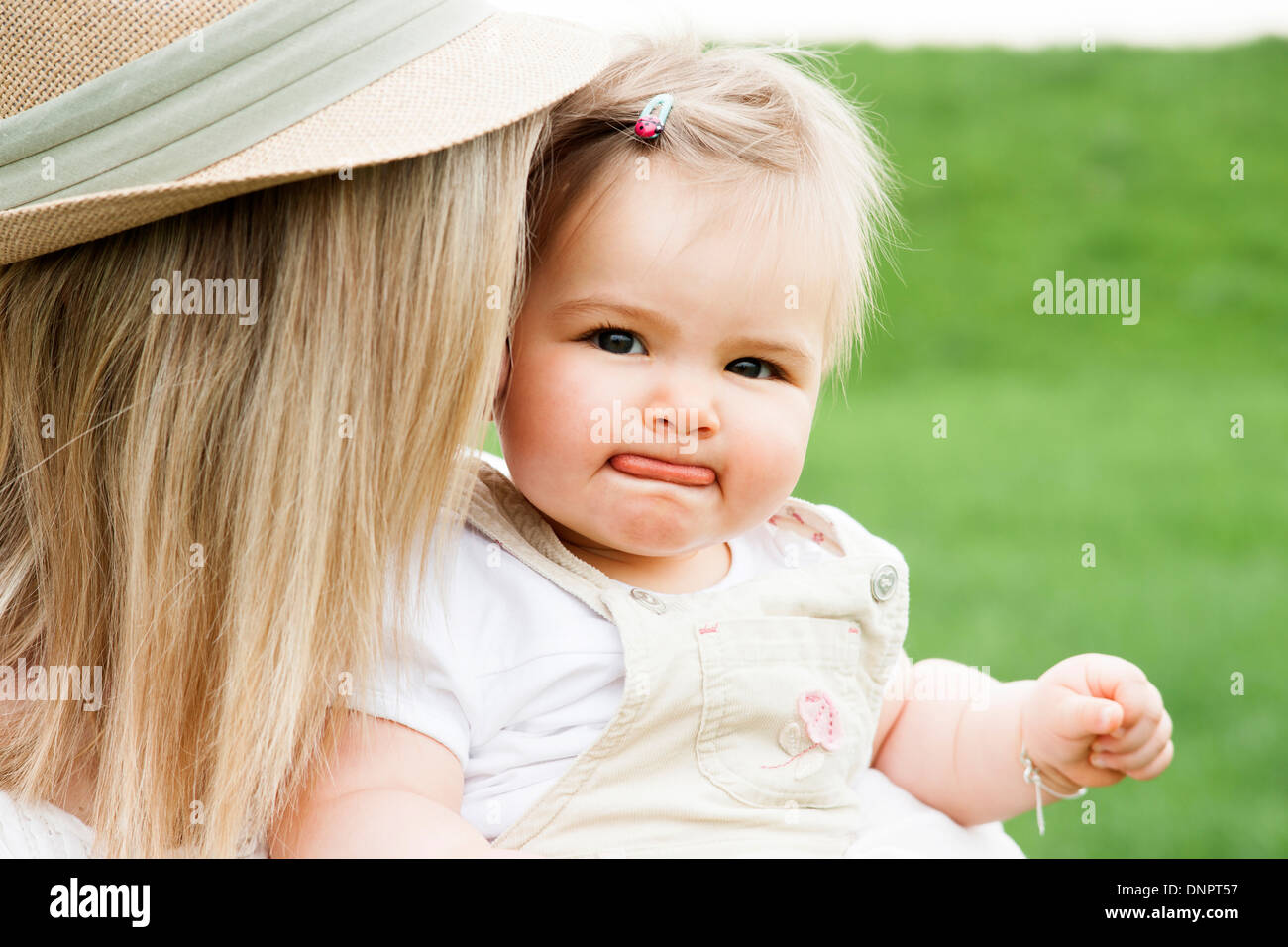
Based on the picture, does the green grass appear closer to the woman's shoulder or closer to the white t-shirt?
the white t-shirt

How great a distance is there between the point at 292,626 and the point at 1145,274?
8.55 meters

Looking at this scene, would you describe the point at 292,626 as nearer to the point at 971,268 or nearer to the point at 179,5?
the point at 179,5

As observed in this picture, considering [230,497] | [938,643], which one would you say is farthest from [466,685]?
[938,643]

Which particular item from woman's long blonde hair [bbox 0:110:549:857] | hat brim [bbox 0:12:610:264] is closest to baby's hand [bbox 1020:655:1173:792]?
woman's long blonde hair [bbox 0:110:549:857]

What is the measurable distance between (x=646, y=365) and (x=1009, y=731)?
2.38 feet

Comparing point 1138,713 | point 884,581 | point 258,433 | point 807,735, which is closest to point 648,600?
point 807,735

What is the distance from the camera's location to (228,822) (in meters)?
1.43

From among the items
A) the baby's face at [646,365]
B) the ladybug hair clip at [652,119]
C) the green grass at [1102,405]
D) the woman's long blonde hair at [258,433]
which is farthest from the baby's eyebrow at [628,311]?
the green grass at [1102,405]

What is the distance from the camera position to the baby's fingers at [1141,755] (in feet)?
5.53

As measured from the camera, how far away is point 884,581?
1.82 metres

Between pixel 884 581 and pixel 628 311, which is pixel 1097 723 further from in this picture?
pixel 628 311

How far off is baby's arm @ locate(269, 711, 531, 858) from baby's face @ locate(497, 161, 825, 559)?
0.31m

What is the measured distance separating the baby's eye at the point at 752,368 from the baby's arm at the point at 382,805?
539 millimetres

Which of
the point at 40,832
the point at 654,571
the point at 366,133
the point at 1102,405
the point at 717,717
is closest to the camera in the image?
the point at 366,133
